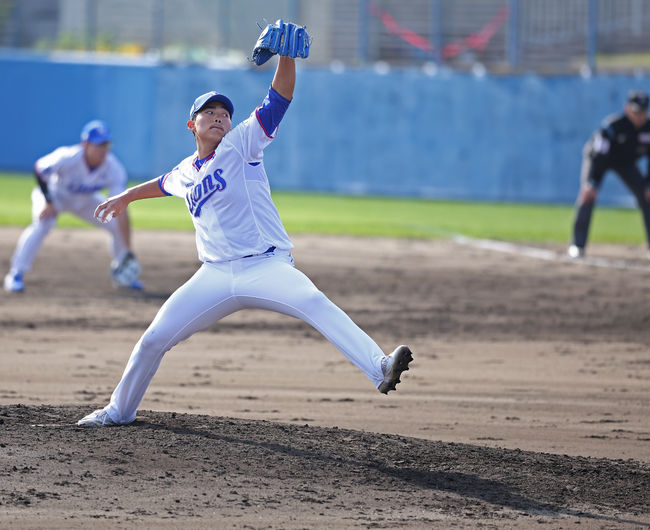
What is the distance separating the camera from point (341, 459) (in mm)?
5559

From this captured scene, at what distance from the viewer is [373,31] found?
26609 mm

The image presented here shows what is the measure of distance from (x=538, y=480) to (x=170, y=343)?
81.1 inches

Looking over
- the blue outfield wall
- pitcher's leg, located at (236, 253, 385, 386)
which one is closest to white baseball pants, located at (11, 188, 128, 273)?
pitcher's leg, located at (236, 253, 385, 386)

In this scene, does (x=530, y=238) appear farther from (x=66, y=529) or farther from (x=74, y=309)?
(x=66, y=529)

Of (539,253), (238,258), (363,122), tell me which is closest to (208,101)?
(238,258)

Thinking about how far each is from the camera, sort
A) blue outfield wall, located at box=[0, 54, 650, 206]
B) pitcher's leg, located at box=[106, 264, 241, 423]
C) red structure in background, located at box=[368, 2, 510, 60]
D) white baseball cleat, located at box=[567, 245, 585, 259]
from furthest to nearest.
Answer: red structure in background, located at box=[368, 2, 510, 60]
blue outfield wall, located at box=[0, 54, 650, 206]
white baseball cleat, located at box=[567, 245, 585, 259]
pitcher's leg, located at box=[106, 264, 241, 423]

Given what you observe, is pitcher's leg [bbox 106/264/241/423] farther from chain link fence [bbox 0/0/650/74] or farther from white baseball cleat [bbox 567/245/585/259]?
chain link fence [bbox 0/0/650/74]

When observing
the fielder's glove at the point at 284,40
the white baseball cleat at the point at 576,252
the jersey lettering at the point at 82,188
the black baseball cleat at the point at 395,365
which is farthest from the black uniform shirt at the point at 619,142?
the black baseball cleat at the point at 395,365

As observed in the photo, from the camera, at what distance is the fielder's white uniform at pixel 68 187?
11.8m

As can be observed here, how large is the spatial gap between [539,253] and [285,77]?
11177mm

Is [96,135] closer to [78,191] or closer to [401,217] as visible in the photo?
[78,191]

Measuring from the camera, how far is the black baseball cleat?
5.18 m

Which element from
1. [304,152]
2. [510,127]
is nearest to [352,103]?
[304,152]

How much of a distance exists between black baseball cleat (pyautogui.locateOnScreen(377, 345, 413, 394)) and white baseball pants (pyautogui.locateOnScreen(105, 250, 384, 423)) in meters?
0.05
